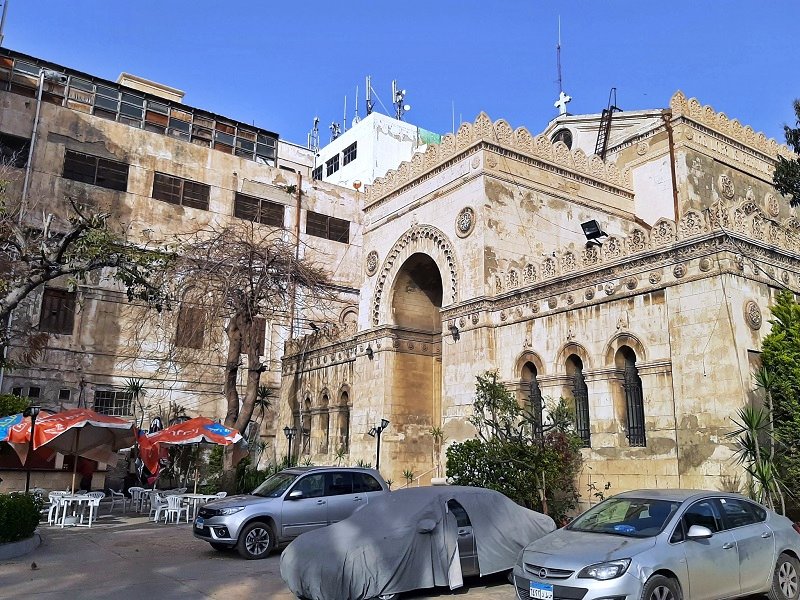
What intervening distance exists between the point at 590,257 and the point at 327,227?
1985 cm

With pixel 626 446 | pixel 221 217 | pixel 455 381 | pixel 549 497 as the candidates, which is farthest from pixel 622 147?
pixel 221 217

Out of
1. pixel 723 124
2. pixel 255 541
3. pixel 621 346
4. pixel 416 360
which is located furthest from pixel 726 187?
pixel 255 541

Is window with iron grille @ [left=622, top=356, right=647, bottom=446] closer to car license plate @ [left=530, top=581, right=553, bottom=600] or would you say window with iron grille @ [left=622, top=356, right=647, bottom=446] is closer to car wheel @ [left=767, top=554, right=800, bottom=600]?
car wheel @ [left=767, top=554, right=800, bottom=600]

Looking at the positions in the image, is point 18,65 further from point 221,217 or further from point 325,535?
point 325,535

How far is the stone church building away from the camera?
13664 mm

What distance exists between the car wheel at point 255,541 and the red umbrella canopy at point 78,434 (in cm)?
632

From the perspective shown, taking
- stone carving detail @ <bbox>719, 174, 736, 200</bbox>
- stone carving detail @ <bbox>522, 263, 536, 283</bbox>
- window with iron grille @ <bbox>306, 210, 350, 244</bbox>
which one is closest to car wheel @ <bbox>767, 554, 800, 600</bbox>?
stone carving detail @ <bbox>522, 263, 536, 283</bbox>

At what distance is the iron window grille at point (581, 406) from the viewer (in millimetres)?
16219

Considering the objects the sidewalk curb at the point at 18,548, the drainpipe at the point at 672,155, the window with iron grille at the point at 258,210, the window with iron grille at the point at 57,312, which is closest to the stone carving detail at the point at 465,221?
the drainpipe at the point at 672,155

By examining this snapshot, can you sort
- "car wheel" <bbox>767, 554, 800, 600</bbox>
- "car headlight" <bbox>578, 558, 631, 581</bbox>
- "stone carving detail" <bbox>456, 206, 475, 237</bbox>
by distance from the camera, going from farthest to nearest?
"stone carving detail" <bbox>456, 206, 475, 237</bbox>
"car wheel" <bbox>767, 554, 800, 600</bbox>
"car headlight" <bbox>578, 558, 631, 581</bbox>

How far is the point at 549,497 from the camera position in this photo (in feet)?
46.6

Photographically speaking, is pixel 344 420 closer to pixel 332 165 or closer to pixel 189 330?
pixel 189 330

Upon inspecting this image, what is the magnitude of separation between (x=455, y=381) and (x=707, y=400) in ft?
25.1

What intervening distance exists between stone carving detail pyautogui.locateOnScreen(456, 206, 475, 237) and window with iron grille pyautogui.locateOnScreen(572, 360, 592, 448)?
212 inches
